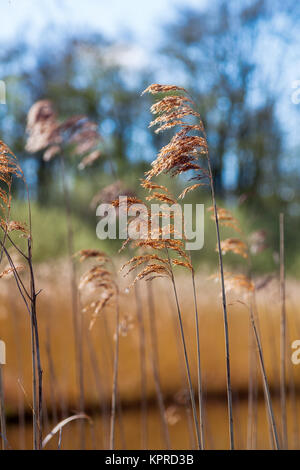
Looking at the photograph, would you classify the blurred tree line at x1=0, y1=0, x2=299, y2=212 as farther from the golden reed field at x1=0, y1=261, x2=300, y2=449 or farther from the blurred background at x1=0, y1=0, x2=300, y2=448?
the golden reed field at x1=0, y1=261, x2=300, y2=449

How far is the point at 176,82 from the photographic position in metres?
5.96

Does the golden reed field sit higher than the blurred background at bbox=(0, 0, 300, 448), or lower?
lower

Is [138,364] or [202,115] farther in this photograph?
[202,115]

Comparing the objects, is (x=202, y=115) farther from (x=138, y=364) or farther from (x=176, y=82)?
(x=138, y=364)

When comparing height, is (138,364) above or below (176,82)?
below

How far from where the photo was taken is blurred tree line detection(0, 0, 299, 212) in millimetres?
6008

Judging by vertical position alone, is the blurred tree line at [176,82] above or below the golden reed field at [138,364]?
above

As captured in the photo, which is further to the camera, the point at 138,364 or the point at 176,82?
the point at 176,82

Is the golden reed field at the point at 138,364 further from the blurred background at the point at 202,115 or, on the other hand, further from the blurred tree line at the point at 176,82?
the blurred tree line at the point at 176,82

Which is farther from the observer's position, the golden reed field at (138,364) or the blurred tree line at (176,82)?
the blurred tree line at (176,82)

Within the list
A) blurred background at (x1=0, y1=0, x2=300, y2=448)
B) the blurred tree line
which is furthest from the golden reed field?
the blurred tree line

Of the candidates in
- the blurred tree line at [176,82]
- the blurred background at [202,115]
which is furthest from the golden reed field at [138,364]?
the blurred tree line at [176,82]

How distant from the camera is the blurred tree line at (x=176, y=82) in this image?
6.01 meters
